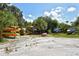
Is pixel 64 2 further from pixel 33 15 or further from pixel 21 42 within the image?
pixel 21 42

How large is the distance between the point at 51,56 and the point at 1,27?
69 centimetres

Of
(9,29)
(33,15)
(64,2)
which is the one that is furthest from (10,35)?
(64,2)

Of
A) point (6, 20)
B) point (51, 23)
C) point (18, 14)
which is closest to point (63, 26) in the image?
point (51, 23)

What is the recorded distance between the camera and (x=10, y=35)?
374 cm

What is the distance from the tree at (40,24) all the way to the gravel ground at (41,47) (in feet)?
0.40

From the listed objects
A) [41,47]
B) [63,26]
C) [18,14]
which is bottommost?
[41,47]

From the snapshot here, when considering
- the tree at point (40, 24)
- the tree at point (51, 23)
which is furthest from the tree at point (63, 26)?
the tree at point (40, 24)

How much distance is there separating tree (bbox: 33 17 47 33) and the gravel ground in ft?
0.40

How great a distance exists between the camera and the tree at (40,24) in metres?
3.68

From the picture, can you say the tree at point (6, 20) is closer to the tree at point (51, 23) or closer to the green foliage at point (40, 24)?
the green foliage at point (40, 24)

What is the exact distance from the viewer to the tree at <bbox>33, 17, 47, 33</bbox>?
3684 mm

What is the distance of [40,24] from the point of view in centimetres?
371

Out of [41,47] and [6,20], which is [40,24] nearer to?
[41,47]

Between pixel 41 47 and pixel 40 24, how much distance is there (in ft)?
0.91
